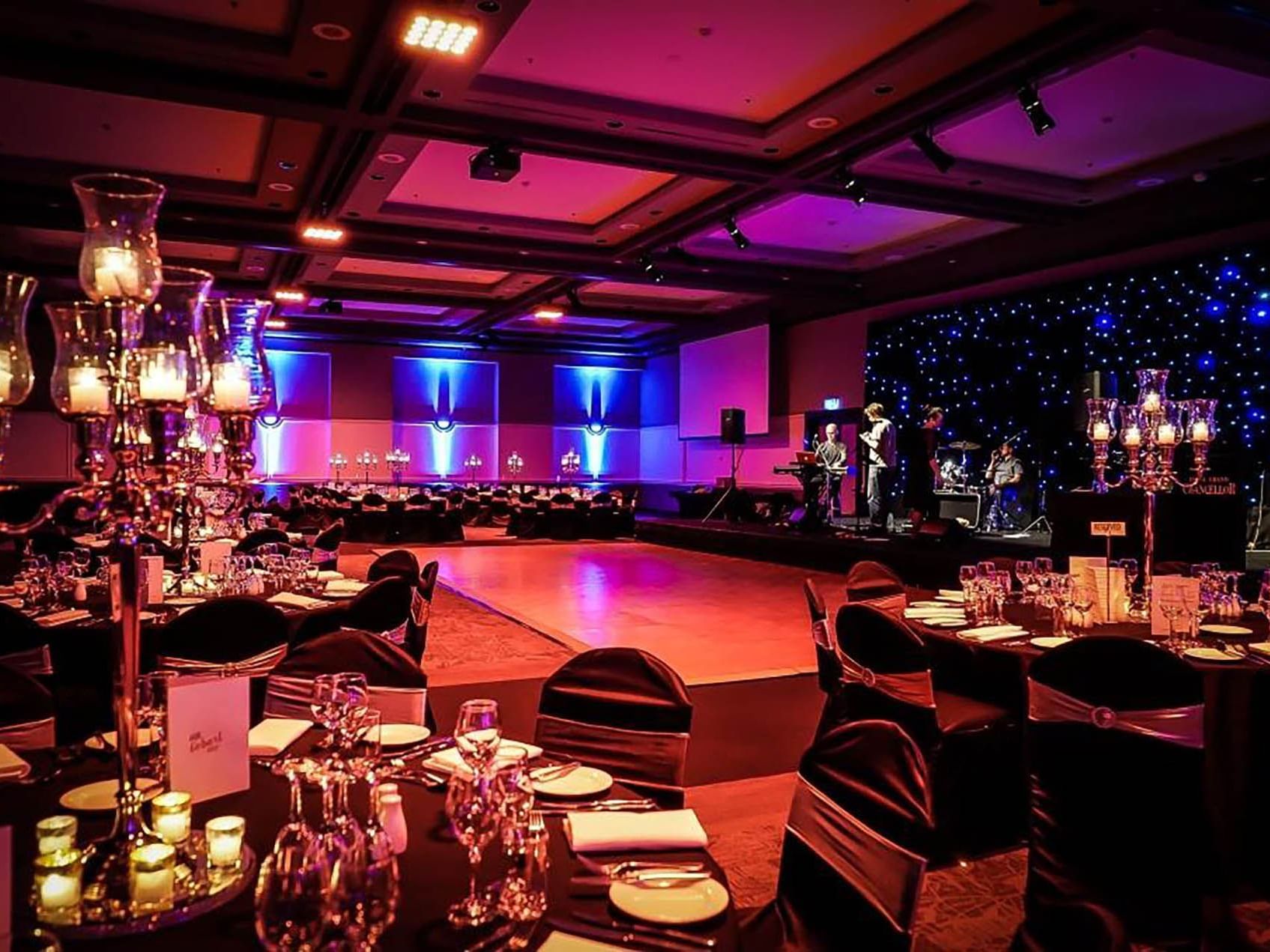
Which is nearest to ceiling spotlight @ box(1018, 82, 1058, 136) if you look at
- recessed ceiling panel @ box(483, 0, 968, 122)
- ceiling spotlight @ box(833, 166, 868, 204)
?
recessed ceiling panel @ box(483, 0, 968, 122)

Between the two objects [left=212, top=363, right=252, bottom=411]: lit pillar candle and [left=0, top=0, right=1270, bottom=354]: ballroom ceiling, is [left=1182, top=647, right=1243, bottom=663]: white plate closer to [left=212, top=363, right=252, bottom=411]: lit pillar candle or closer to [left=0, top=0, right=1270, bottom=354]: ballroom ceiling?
[left=212, top=363, right=252, bottom=411]: lit pillar candle

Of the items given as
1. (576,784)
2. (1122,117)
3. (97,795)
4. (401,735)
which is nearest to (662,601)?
(1122,117)

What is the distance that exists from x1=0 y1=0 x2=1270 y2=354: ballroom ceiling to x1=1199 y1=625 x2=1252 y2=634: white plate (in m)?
3.57

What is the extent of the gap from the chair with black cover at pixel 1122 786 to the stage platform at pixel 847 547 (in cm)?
702

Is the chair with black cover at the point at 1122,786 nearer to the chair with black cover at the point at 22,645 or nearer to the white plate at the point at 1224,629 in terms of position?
the white plate at the point at 1224,629

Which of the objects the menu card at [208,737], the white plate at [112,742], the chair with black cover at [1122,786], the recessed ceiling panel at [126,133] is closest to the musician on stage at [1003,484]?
the recessed ceiling panel at [126,133]

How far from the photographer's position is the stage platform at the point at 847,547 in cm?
985

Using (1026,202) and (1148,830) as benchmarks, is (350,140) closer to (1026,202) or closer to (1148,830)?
(1026,202)

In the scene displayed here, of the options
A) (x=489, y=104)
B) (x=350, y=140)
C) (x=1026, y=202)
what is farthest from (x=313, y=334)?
(x=1026, y=202)

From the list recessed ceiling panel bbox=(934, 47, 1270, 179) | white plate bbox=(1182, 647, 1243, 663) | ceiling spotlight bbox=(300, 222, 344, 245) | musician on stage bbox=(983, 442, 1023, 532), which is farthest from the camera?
musician on stage bbox=(983, 442, 1023, 532)

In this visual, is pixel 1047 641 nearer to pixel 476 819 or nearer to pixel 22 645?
pixel 476 819

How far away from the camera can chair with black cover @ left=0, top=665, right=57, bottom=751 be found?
8.19 ft

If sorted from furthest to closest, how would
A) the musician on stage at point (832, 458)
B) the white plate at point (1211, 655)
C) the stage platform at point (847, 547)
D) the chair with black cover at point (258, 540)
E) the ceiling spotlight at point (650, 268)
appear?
the musician on stage at point (832, 458) → the ceiling spotlight at point (650, 268) → the stage platform at point (847, 547) → the chair with black cover at point (258, 540) → the white plate at point (1211, 655)

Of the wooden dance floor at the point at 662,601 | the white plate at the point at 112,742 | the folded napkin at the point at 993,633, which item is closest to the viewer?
the white plate at the point at 112,742
